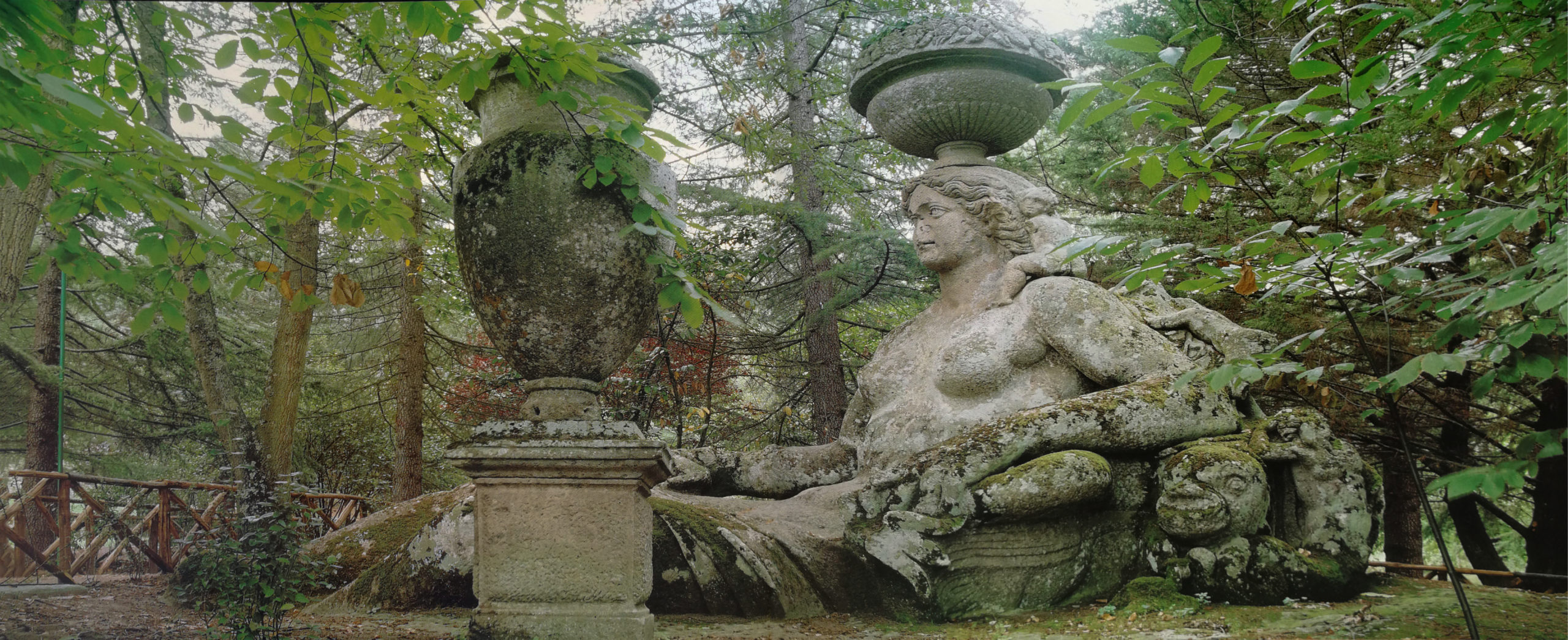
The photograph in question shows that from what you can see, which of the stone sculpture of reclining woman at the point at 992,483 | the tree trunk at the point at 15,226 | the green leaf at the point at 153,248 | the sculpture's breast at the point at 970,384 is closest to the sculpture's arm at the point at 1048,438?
the stone sculpture of reclining woman at the point at 992,483

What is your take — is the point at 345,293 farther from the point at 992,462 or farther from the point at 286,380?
the point at 286,380

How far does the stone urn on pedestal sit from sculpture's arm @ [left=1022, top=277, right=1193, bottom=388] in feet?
6.74

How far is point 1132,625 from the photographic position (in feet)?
11.6

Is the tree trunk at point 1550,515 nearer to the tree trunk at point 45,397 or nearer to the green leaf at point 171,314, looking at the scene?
the green leaf at point 171,314

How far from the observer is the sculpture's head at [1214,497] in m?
3.68

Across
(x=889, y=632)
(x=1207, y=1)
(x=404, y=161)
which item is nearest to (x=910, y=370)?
(x=889, y=632)

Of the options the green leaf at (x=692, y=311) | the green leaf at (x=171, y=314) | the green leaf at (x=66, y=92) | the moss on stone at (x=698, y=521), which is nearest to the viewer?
the green leaf at (x=66, y=92)

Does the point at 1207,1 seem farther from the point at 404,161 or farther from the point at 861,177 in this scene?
the point at 404,161

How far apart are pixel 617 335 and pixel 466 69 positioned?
107 centimetres

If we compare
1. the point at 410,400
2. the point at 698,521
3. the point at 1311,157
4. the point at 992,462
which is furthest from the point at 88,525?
the point at 1311,157

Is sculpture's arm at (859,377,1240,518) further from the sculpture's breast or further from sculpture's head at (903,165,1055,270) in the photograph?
sculpture's head at (903,165,1055,270)

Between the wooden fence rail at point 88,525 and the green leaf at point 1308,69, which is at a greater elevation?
the green leaf at point 1308,69

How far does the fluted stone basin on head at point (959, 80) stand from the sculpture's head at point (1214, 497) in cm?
223

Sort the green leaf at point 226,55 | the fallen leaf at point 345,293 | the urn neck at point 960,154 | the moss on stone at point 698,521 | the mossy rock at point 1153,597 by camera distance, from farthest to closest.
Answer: the urn neck at point 960,154
the moss on stone at point 698,521
the mossy rock at point 1153,597
the fallen leaf at point 345,293
the green leaf at point 226,55
